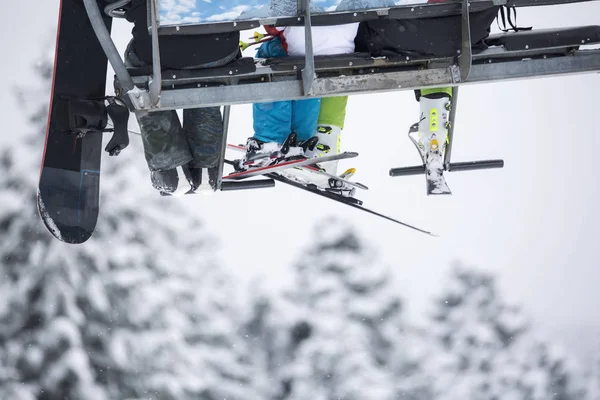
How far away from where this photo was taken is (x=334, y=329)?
995cm

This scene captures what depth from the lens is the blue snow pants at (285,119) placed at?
441 cm

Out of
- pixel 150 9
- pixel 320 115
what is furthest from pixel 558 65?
pixel 150 9

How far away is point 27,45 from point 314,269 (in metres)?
3.83

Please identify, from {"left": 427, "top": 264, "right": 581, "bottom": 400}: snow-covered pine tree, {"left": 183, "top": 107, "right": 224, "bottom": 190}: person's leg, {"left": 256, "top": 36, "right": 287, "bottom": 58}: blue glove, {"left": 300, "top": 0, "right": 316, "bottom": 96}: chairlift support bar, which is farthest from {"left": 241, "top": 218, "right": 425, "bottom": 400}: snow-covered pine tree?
{"left": 300, "top": 0, "right": 316, "bottom": 96}: chairlift support bar

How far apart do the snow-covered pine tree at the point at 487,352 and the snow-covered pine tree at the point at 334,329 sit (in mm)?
379

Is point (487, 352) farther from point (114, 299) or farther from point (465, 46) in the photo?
point (465, 46)

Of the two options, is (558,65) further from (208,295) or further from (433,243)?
(433,243)

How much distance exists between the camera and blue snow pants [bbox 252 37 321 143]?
4414 mm

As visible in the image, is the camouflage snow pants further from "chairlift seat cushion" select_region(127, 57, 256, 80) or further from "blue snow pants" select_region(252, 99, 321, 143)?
"chairlift seat cushion" select_region(127, 57, 256, 80)

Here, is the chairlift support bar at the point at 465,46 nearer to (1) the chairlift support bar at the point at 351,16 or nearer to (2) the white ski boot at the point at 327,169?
(1) the chairlift support bar at the point at 351,16

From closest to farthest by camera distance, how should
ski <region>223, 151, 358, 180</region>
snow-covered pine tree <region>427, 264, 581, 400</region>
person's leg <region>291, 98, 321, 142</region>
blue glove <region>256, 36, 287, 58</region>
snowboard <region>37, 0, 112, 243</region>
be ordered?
blue glove <region>256, 36, 287, 58</region>, snowboard <region>37, 0, 112, 243</region>, ski <region>223, 151, 358, 180</region>, person's leg <region>291, 98, 321, 142</region>, snow-covered pine tree <region>427, 264, 581, 400</region>

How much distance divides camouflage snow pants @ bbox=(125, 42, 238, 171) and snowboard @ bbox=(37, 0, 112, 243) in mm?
227

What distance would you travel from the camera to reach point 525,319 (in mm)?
10492

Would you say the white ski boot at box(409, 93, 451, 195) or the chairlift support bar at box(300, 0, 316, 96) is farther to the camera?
the white ski boot at box(409, 93, 451, 195)
